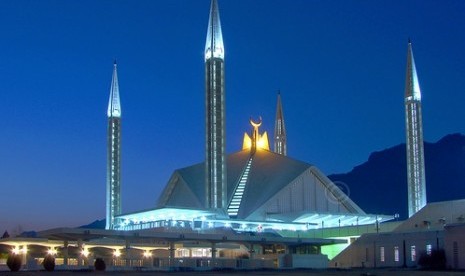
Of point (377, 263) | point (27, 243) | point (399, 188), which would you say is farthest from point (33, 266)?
point (399, 188)

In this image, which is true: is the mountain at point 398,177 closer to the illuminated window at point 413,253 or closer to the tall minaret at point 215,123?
the tall minaret at point 215,123

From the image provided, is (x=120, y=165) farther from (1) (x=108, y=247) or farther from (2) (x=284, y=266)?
(2) (x=284, y=266)

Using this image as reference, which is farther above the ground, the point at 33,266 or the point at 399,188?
the point at 399,188

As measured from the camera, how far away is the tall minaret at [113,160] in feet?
266

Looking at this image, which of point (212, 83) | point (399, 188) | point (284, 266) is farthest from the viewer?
point (399, 188)

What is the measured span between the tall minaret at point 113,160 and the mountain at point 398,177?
75863 millimetres

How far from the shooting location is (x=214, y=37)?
69.3m

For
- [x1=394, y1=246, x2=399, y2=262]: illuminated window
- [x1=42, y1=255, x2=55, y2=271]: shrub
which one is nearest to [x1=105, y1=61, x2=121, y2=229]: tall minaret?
[x1=394, y1=246, x2=399, y2=262]: illuminated window

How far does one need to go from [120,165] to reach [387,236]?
3795 cm

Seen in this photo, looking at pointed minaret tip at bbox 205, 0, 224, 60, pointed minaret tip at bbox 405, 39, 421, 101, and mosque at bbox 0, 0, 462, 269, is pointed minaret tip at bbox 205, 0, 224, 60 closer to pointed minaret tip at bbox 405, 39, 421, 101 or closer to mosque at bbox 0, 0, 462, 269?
mosque at bbox 0, 0, 462, 269

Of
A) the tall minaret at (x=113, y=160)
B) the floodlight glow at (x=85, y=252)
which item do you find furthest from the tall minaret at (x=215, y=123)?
the tall minaret at (x=113, y=160)

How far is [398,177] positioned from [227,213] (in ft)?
342

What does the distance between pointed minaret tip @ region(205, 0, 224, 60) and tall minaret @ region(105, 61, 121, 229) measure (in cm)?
1831

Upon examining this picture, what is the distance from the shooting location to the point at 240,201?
75750 millimetres
